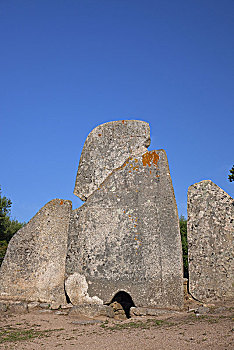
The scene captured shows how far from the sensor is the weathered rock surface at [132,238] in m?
9.47

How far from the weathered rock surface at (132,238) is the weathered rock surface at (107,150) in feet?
1.38

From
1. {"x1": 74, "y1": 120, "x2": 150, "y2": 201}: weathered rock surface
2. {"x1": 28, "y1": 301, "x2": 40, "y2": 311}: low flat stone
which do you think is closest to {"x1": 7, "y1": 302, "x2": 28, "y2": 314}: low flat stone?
{"x1": 28, "y1": 301, "x2": 40, "y2": 311}: low flat stone

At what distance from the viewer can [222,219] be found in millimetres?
9789

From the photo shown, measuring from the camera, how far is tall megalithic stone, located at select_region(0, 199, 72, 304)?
1041 centimetres

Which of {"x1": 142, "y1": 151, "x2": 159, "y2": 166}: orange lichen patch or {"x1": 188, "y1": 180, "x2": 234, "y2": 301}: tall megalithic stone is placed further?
{"x1": 142, "y1": 151, "x2": 159, "y2": 166}: orange lichen patch

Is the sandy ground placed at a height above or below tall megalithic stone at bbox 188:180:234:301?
below

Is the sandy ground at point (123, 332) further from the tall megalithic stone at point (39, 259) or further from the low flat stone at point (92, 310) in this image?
the tall megalithic stone at point (39, 259)

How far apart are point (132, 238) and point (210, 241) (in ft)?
7.32

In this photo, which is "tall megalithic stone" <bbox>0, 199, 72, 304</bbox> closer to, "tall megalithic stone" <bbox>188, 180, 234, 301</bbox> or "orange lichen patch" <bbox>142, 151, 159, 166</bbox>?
"orange lichen patch" <bbox>142, 151, 159, 166</bbox>

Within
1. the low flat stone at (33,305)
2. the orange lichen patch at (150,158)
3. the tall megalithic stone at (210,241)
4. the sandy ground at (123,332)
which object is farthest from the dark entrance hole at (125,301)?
Answer: the orange lichen patch at (150,158)

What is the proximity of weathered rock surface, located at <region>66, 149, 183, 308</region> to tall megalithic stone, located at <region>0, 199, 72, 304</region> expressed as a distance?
0.38m

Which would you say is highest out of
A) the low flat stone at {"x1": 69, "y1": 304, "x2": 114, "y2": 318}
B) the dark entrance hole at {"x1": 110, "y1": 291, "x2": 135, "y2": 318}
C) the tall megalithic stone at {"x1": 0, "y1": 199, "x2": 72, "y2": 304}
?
the tall megalithic stone at {"x1": 0, "y1": 199, "x2": 72, "y2": 304}

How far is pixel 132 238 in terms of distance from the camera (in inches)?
396

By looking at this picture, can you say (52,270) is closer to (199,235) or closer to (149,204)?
(149,204)
